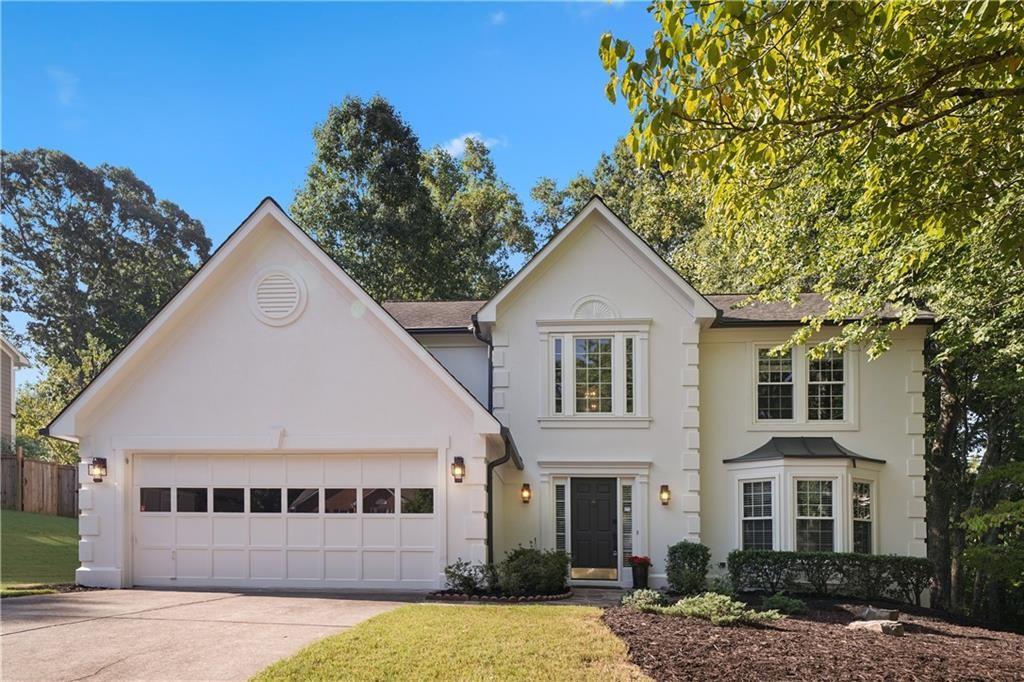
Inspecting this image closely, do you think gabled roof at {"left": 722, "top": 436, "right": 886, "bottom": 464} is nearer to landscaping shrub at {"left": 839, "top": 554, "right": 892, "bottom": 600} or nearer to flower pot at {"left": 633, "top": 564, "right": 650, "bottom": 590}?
landscaping shrub at {"left": 839, "top": 554, "right": 892, "bottom": 600}

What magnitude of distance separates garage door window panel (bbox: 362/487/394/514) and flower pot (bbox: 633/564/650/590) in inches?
187

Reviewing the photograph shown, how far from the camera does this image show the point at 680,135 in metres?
6.93

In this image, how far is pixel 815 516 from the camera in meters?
15.9

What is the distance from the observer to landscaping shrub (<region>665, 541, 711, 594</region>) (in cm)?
1453

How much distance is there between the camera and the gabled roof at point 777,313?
1652 cm

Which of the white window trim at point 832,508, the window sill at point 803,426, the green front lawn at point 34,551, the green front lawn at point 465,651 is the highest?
the window sill at point 803,426

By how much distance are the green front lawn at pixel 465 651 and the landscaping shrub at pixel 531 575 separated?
261 cm

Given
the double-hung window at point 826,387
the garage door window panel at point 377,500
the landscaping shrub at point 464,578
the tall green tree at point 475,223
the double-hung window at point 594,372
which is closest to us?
the landscaping shrub at point 464,578

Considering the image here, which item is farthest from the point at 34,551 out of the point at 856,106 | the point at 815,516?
the point at 856,106

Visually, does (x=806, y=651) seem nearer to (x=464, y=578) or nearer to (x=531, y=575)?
(x=531, y=575)

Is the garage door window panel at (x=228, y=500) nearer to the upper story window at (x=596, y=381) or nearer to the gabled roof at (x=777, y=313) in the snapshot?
the upper story window at (x=596, y=381)

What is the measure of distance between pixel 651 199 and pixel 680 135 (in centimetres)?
2307

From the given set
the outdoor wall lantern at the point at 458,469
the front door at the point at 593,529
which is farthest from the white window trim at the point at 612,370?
the outdoor wall lantern at the point at 458,469

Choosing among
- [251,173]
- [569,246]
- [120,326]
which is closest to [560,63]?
[569,246]
